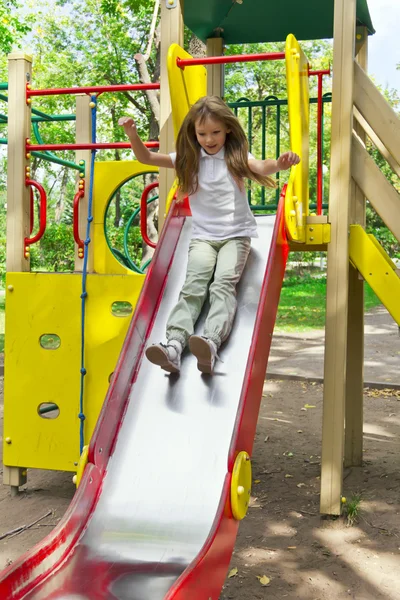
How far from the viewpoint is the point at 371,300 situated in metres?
17.8

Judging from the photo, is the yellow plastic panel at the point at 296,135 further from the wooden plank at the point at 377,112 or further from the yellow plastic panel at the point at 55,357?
the yellow plastic panel at the point at 55,357

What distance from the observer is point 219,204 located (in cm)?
396

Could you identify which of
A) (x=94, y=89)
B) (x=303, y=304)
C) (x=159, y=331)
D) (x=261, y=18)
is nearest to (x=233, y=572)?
(x=159, y=331)

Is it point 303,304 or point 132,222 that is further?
point 132,222

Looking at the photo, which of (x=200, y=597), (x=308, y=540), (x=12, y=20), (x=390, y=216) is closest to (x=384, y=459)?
(x=308, y=540)

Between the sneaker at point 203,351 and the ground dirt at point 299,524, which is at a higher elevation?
the sneaker at point 203,351

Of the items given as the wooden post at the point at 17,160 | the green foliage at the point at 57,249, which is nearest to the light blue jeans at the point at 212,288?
the wooden post at the point at 17,160

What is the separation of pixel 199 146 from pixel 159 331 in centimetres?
109

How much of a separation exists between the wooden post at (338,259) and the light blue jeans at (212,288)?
0.59 metres

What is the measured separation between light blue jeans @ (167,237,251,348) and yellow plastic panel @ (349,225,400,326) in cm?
69

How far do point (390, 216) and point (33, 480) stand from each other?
9.81ft

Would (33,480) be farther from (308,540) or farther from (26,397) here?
(308,540)

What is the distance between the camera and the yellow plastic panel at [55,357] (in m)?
4.42

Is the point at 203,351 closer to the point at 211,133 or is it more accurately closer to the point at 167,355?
the point at 167,355
